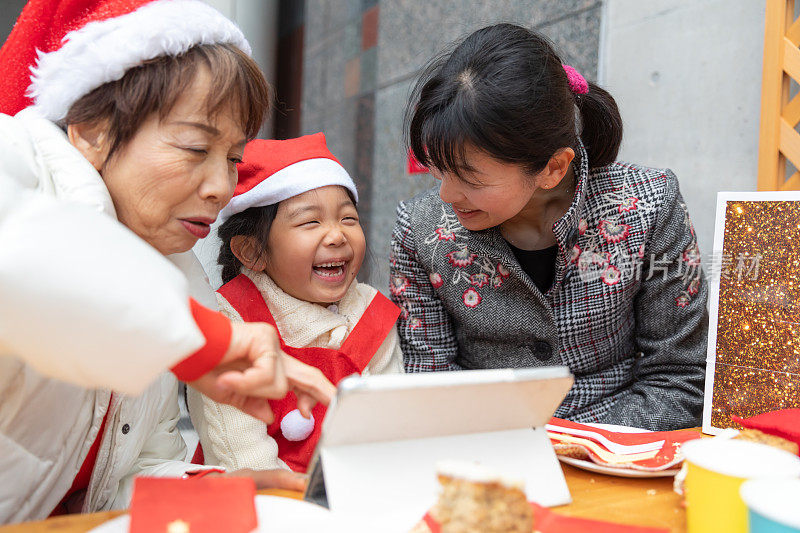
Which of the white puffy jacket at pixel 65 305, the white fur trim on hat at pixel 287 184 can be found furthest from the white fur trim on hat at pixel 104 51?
the white fur trim on hat at pixel 287 184

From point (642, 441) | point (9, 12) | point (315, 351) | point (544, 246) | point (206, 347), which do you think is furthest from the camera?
point (9, 12)

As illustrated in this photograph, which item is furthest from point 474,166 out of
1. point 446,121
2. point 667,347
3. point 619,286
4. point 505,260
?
point 667,347

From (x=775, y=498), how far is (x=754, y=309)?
56cm

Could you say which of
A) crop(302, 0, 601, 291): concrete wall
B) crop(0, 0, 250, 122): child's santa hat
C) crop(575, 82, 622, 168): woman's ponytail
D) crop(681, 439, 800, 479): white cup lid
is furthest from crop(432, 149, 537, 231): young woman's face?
crop(302, 0, 601, 291): concrete wall

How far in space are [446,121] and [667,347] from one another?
656mm

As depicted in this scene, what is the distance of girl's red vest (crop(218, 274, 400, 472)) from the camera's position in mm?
1197

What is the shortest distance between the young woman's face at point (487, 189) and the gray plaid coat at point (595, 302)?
10 centimetres

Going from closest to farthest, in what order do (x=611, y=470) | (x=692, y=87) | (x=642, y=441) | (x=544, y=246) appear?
(x=611, y=470) < (x=642, y=441) < (x=544, y=246) < (x=692, y=87)

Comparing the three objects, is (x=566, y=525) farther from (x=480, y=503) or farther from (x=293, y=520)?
(x=293, y=520)

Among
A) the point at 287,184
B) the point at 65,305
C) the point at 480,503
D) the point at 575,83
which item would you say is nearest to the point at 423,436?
the point at 480,503

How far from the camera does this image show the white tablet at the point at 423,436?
0.67m

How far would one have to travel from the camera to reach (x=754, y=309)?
3.47 feet

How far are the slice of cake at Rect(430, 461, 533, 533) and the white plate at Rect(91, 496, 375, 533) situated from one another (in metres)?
0.10

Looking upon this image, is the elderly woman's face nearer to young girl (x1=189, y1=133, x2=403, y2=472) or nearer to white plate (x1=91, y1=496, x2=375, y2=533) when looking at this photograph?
young girl (x1=189, y1=133, x2=403, y2=472)
